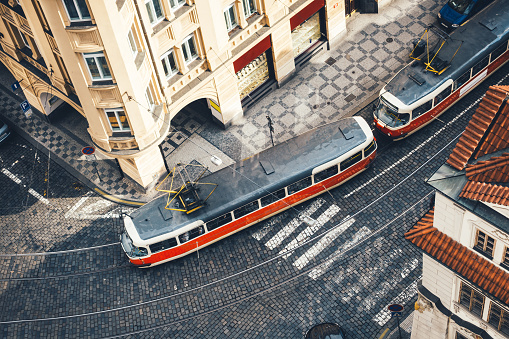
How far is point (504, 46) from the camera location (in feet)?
172

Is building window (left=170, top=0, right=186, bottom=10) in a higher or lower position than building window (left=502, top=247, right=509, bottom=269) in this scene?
higher

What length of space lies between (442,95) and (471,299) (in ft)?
70.5

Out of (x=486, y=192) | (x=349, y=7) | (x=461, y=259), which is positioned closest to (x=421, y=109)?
(x=349, y=7)

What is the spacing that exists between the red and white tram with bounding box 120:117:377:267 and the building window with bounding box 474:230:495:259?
17222mm

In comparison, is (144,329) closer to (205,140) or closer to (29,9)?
(205,140)

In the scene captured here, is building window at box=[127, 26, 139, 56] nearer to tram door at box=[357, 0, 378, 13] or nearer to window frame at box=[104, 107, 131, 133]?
window frame at box=[104, 107, 131, 133]

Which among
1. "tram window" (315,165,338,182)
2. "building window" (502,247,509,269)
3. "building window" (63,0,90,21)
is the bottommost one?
"tram window" (315,165,338,182)

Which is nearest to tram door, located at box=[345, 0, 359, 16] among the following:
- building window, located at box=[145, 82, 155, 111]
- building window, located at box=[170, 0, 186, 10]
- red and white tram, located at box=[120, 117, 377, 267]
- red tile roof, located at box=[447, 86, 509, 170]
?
red and white tram, located at box=[120, 117, 377, 267]

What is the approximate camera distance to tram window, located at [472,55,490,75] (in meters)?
51.3

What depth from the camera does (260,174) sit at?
46.4 meters

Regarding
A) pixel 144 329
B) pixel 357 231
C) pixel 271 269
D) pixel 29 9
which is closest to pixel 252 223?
pixel 271 269

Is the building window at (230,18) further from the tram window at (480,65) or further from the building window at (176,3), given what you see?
the tram window at (480,65)

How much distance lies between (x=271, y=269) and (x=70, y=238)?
576 inches

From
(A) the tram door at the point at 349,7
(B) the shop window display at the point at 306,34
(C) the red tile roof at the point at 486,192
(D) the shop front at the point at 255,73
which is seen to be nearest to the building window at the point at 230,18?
(D) the shop front at the point at 255,73
